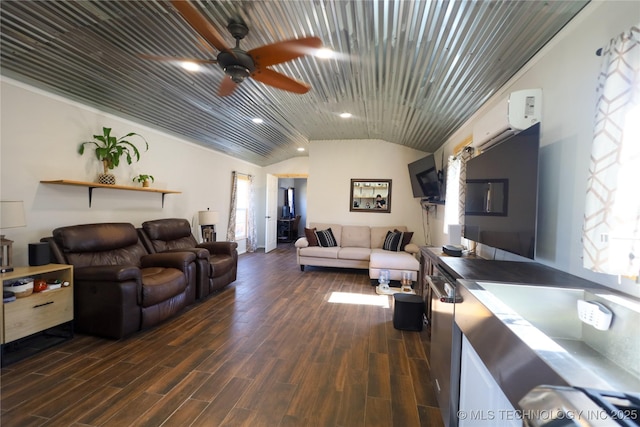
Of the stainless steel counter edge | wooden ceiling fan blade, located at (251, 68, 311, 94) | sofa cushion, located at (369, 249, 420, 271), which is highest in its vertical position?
wooden ceiling fan blade, located at (251, 68, 311, 94)

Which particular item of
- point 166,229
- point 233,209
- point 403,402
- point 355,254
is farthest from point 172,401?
point 233,209

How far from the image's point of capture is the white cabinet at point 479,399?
2.70ft

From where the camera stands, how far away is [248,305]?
329 centimetres

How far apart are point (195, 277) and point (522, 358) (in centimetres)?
330

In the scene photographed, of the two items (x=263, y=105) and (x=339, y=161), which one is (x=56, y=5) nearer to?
(x=263, y=105)

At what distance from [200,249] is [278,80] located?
2.37 meters

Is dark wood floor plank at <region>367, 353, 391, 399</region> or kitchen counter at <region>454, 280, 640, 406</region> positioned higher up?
kitchen counter at <region>454, 280, 640, 406</region>

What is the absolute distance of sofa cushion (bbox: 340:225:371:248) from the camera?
535 centimetres

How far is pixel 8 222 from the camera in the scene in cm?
212

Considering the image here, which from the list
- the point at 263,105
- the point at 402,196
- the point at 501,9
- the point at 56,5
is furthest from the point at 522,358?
the point at 402,196

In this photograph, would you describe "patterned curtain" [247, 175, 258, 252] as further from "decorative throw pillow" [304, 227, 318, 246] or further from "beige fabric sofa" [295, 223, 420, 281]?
"decorative throw pillow" [304, 227, 318, 246]

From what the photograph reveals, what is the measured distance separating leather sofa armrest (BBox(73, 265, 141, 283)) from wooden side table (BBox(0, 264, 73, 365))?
0.08m

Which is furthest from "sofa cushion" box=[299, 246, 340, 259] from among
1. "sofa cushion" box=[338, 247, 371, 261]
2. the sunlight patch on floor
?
the sunlight patch on floor

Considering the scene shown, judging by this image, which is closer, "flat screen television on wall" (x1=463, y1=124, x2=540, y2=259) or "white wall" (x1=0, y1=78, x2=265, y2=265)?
"flat screen television on wall" (x1=463, y1=124, x2=540, y2=259)
